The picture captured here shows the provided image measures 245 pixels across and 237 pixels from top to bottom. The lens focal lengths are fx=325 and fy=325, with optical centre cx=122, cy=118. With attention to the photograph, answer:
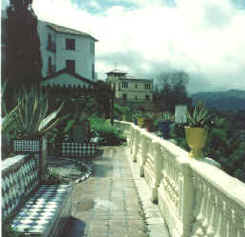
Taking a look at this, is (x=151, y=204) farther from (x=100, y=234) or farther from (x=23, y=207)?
(x=23, y=207)

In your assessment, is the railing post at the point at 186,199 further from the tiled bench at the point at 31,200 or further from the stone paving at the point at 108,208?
the tiled bench at the point at 31,200

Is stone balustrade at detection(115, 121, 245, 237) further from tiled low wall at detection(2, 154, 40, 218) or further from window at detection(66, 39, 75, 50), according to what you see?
window at detection(66, 39, 75, 50)

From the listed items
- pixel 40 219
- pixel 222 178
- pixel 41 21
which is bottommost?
pixel 40 219

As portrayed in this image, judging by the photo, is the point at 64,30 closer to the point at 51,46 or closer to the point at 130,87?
the point at 51,46

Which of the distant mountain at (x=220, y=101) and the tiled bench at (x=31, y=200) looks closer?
the tiled bench at (x=31, y=200)

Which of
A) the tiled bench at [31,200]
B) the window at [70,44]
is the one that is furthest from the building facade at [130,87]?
the tiled bench at [31,200]

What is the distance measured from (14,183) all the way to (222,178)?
243cm

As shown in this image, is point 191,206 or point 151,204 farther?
point 151,204

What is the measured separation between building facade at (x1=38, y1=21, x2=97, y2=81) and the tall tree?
1618 cm

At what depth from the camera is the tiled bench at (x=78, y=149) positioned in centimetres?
1207

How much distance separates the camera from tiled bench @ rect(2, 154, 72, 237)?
3.37 m

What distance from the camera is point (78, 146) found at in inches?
481

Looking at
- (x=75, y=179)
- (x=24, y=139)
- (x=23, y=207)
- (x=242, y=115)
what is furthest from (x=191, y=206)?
(x=242, y=115)

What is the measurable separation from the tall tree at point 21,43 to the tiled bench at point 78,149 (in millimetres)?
14523
